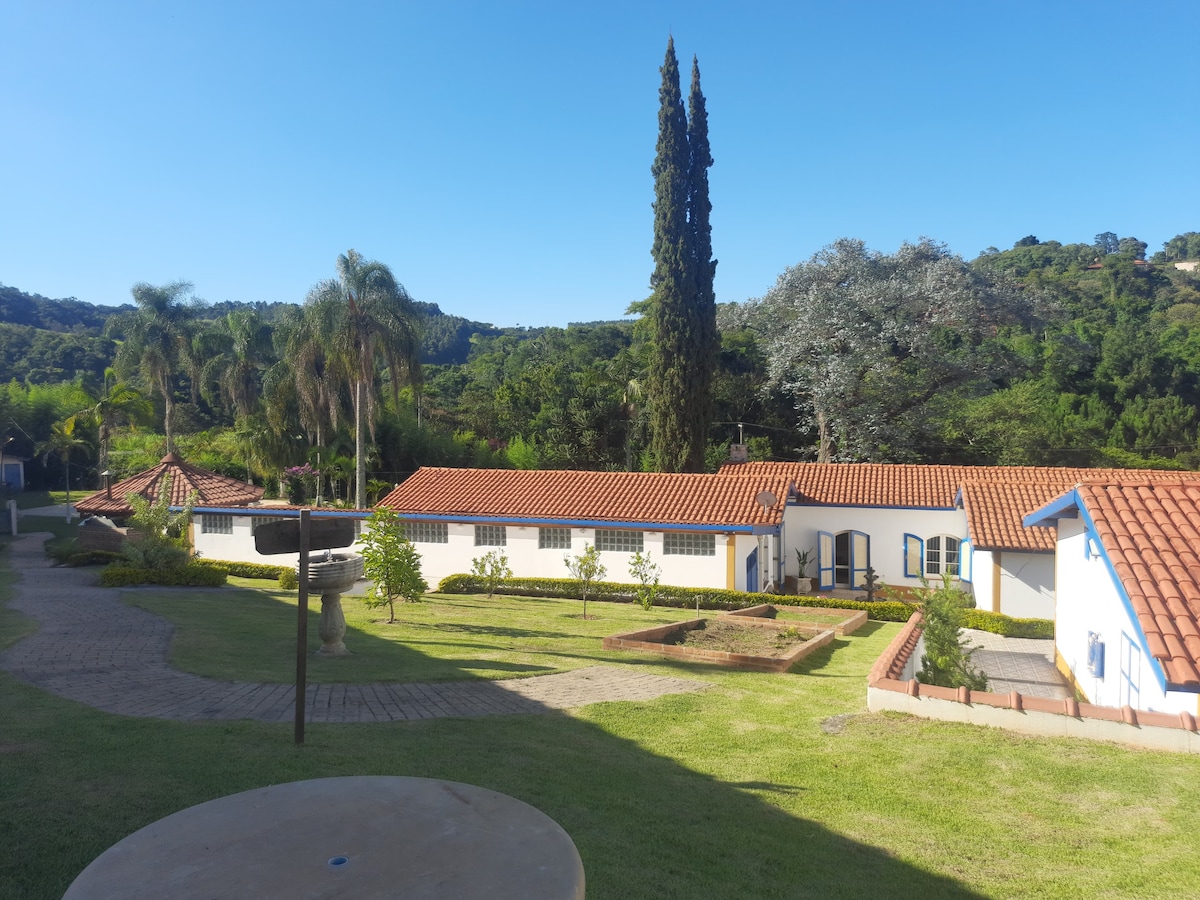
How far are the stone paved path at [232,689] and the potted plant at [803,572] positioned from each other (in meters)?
14.1

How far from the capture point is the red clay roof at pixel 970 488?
20.7 m

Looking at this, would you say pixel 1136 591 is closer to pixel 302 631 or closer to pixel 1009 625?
pixel 302 631

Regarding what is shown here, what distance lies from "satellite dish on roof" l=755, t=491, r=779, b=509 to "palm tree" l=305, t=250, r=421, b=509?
17.8 metres

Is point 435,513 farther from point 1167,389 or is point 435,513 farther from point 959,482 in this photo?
point 1167,389

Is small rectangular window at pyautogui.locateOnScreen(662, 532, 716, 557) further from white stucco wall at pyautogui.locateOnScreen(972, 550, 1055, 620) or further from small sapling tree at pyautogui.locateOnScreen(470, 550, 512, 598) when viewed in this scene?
white stucco wall at pyautogui.locateOnScreen(972, 550, 1055, 620)

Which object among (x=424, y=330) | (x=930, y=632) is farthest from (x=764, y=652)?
(x=424, y=330)

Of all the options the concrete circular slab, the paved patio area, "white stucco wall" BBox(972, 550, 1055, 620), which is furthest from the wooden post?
"white stucco wall" BBox(972, 550, 1055, 620)

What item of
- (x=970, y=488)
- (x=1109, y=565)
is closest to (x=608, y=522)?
(x=970, y=488)

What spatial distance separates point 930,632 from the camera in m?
10.5

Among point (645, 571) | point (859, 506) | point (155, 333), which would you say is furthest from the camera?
point (155, 333)

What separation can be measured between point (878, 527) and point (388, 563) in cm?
1603

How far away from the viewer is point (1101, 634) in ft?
35.1

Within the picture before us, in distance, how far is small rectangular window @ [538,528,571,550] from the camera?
77.3ft

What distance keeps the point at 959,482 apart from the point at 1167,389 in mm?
30203
